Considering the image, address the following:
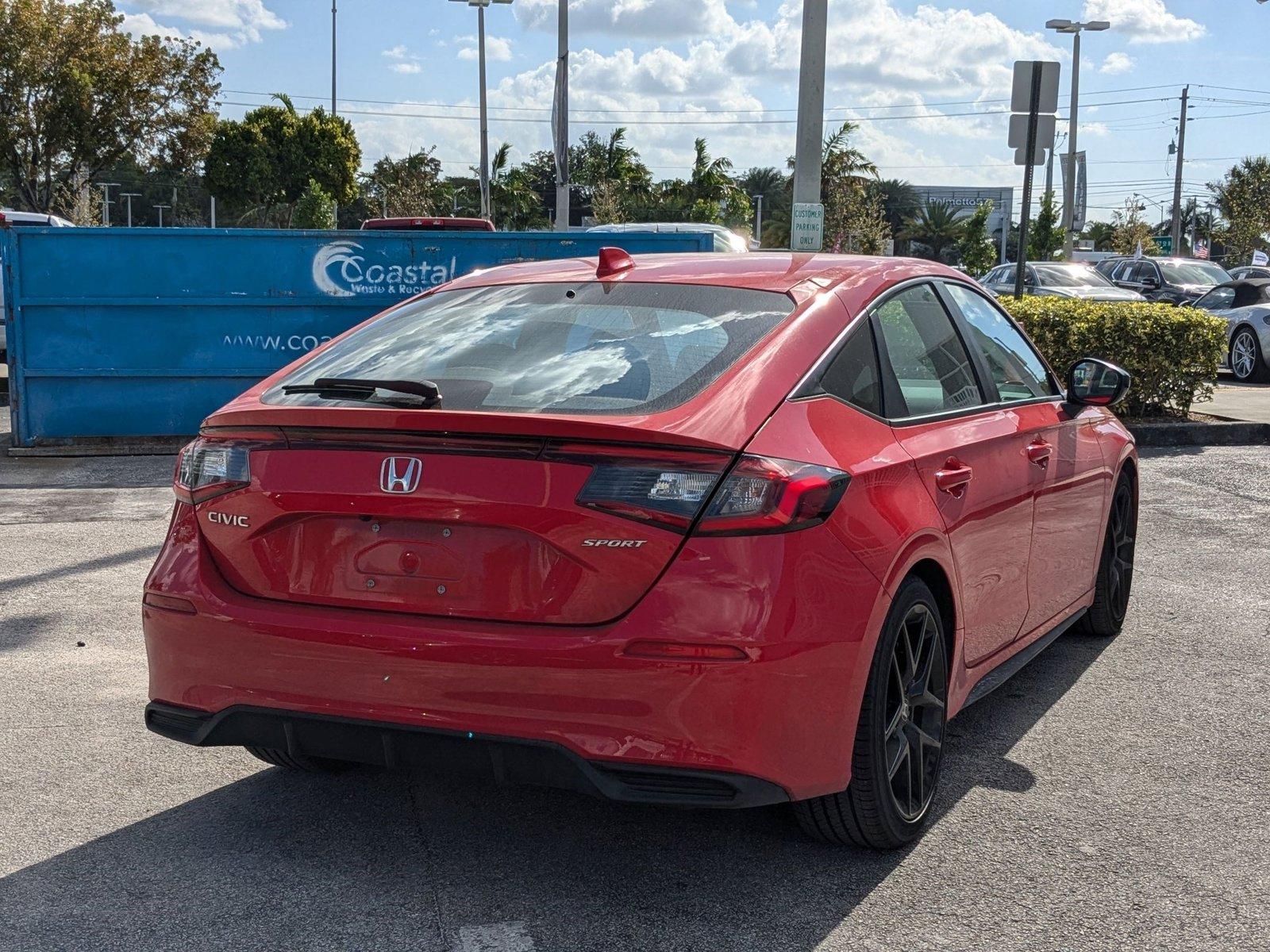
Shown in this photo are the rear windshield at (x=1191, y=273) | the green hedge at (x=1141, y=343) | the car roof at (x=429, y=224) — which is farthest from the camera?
the rear windshield at (x=1191, y=273)

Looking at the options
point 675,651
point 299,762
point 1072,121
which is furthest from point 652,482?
point 1072,121

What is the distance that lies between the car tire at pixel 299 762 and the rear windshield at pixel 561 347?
3.44 ft

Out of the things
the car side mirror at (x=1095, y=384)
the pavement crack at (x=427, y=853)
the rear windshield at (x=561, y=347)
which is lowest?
the pavement crack at (x=427, y=853)

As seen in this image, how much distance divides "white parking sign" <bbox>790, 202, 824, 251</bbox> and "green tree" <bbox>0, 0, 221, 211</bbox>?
33.6m

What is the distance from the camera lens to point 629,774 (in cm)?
311

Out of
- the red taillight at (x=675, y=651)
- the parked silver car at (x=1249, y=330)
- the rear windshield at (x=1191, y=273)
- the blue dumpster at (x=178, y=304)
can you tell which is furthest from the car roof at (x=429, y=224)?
the rear windshield at (x=1191, y=273)

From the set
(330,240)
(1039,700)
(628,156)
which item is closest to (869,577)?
(1039,700)

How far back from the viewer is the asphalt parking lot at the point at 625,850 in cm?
322

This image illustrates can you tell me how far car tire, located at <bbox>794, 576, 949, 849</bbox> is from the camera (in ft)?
11.4

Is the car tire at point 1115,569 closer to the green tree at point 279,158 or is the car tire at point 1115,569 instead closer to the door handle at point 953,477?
the door handle at point 953,477

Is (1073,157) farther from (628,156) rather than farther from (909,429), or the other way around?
(628,156)

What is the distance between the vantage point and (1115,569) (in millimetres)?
5922

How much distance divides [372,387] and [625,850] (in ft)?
4.32

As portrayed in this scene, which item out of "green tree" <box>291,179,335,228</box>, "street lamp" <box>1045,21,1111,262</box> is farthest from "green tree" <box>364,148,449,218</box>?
"street lamp" <box>1045,21,1111,262</box>
